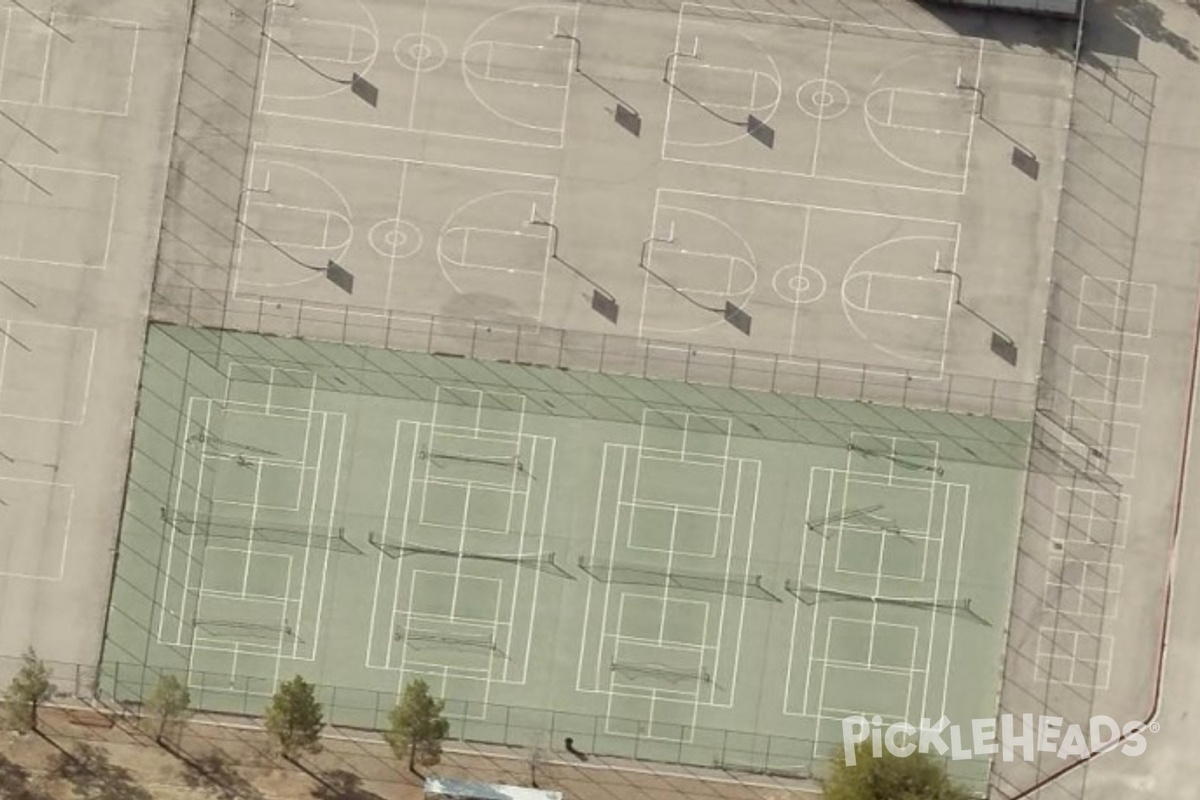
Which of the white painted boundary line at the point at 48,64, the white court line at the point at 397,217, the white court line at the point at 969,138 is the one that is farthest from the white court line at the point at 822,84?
the white painted boundary line at the point at 48,64

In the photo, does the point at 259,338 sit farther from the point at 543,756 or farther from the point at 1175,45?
the point at 1175,45

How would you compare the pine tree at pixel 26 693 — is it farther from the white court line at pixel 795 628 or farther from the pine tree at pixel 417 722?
the white court line at pixel 795 628

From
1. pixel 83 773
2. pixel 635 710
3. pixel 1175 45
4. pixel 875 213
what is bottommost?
pixel 83 773

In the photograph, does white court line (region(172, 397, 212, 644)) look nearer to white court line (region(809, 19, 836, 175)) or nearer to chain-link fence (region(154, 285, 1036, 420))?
chain-link fence (region(154, 285, 1036, 420))

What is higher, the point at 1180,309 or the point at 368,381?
the point at 1180,309

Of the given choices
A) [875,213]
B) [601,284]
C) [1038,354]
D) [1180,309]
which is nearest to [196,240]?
[601,284]

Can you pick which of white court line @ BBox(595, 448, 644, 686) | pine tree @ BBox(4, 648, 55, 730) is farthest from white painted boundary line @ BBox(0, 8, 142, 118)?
white court line @ BBox(595, 448, 644, 686)
